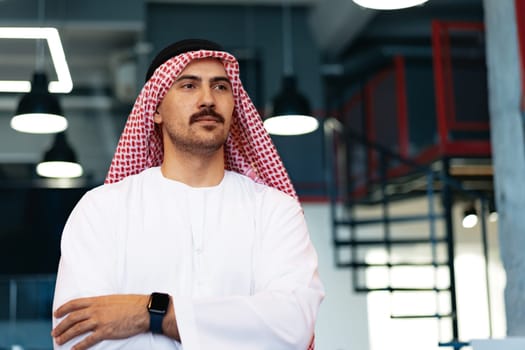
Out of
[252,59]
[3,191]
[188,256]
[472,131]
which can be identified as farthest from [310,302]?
[252,59]

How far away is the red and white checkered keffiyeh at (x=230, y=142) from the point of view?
2.19 meters

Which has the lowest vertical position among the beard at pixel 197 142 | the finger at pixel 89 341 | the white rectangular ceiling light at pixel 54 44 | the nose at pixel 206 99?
the finger at pixel 89 341

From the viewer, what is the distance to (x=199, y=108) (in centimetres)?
202

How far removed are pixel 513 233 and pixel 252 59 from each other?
220 inches

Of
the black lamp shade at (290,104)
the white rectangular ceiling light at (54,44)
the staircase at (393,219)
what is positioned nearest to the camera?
the white rectangular ceiling light at (54,44)

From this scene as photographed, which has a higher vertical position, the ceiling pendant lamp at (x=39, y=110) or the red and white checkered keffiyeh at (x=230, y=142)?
the ceiling pendant lamp at (x=39, y=110)

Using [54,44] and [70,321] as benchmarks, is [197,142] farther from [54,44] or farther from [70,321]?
[54,44]

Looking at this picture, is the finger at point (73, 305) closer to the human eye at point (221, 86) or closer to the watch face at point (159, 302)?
the watch face at point (159, 302)

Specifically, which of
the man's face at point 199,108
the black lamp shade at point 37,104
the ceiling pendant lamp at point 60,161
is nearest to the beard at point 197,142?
the man's face at point 199,108

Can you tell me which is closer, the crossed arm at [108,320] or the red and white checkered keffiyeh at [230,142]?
the crossed arm at [108,320]

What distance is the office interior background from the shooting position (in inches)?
295

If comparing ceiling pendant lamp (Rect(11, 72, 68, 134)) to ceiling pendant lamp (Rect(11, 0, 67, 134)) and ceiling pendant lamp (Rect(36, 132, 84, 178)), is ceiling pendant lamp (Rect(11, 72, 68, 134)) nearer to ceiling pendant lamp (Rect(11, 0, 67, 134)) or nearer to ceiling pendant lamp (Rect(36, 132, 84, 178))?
ceiling pendant lamp (Rect(11, 0, 67, 134))

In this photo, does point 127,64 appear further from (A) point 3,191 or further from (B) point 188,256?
(B) point 188,256

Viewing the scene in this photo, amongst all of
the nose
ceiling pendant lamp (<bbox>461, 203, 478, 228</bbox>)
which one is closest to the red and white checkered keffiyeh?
the nose
